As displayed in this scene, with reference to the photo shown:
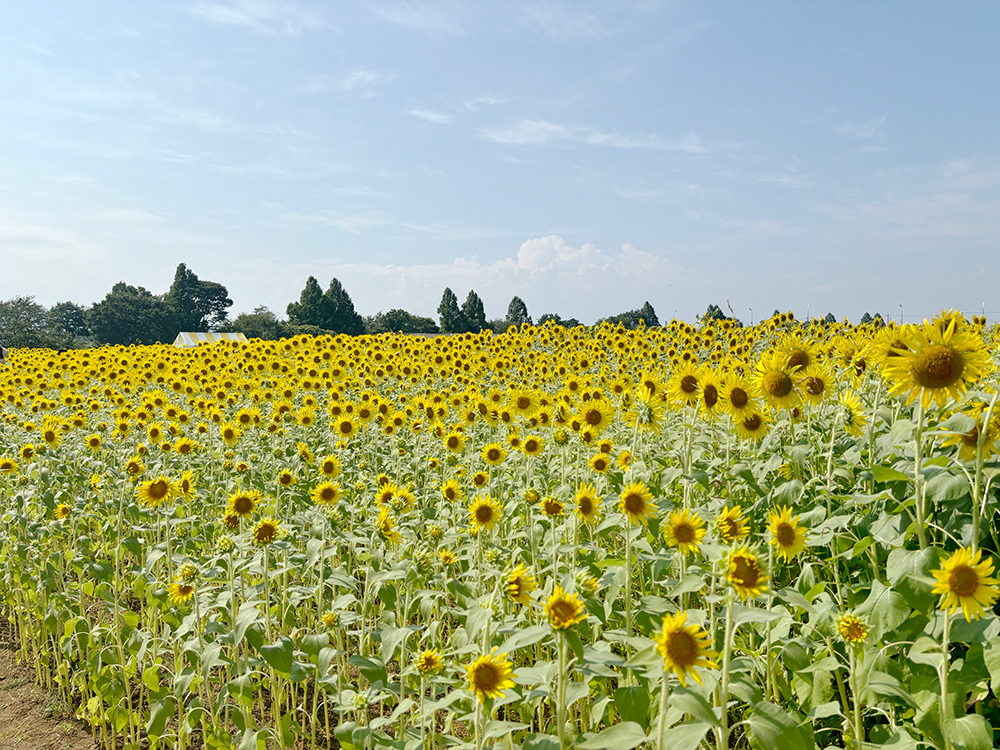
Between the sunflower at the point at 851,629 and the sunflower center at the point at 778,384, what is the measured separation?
1698mm

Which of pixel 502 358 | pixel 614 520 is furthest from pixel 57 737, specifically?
pixel 502 358

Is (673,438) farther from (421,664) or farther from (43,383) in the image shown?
(43,383)

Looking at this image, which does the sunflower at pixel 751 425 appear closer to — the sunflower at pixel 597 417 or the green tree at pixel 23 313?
the sunflower at pixel 597 417

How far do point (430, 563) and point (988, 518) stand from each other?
265cm

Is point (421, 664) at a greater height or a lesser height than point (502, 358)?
lesser

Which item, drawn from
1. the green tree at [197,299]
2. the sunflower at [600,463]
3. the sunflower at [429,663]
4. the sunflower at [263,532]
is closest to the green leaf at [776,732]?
the sunflower at [429,663]

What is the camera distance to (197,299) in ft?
370

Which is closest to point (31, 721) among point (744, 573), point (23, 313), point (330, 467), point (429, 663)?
point (330, 467)

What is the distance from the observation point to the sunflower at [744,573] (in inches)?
71.5

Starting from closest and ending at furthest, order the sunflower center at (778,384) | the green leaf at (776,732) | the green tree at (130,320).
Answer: the green leaf at (776,732), the sunflower center at (778,384), the green tree at (130,320)

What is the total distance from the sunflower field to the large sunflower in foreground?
1 centimetres

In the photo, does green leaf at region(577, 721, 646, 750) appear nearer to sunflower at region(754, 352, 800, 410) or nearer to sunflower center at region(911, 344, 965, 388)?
sunflower center at region(911, 344, 965, 388)

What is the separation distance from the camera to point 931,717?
7.50 feet

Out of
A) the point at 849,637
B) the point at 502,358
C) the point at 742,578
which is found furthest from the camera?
the point at 502,358
